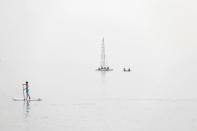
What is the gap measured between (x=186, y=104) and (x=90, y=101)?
1631cm

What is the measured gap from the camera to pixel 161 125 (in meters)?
Answer: 62.4

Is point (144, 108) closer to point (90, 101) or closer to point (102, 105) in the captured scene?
point (102, 105)

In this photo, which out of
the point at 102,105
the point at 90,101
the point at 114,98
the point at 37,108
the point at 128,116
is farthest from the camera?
the point at 114,98

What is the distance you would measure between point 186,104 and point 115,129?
85.7 ft

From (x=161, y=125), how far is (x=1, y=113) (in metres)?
22.7

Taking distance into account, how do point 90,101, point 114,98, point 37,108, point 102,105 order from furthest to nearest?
1. point 114,98
2. point 90,101
3. point 102,105
4. point 37,108

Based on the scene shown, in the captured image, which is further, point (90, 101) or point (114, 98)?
point (114, 98)


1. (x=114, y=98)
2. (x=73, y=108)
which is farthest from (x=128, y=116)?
(x=114, y=98)

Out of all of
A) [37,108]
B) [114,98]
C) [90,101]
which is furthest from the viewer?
[114,98]

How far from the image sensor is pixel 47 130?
59.0 meters

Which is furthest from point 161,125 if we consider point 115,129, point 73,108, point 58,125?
point 73,108

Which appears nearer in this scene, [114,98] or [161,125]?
[161,125]

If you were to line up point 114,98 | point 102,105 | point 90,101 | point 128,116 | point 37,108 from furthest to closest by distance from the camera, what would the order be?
point 114,98 → point 90,101 → point 102,105 → point 37,108 → point 128,116

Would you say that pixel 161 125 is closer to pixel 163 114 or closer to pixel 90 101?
pixel 163 114
